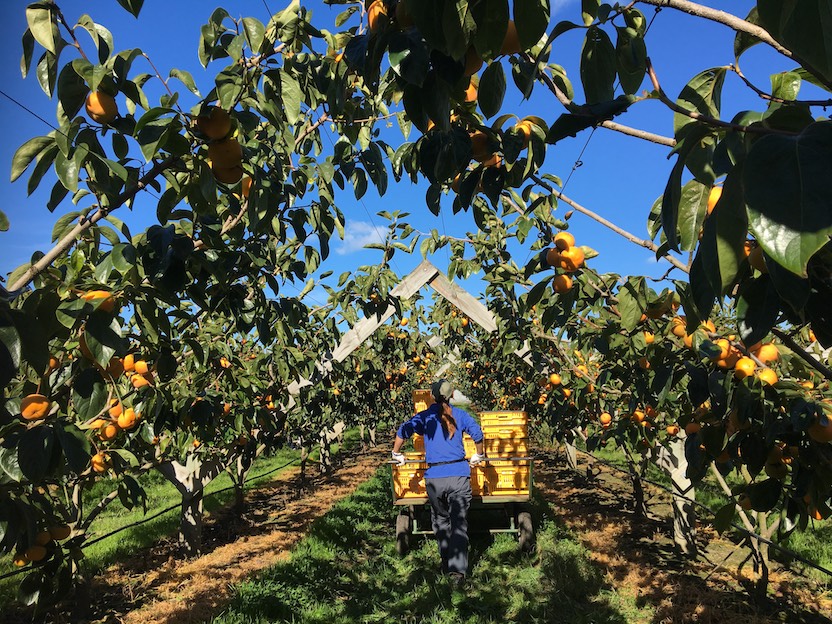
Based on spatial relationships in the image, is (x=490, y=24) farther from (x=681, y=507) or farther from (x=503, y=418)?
(x=503, y=418)

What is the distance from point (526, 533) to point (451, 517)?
3.52 feet

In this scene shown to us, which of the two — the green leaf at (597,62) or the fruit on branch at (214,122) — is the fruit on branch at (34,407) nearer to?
the fruit on branch at (214,122)

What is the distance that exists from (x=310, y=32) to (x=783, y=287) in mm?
1571

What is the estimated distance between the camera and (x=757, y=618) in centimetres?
388

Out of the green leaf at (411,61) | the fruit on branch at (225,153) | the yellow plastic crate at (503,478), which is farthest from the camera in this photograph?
the yellow plastic crate at (503,478)

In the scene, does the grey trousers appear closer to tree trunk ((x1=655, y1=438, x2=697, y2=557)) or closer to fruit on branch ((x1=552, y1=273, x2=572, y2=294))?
tree trunk ((x1=655, y1=438, x2=697, y2=557))

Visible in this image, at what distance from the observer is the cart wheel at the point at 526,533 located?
578cm

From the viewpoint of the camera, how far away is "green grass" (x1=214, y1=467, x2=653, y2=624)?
169 inches

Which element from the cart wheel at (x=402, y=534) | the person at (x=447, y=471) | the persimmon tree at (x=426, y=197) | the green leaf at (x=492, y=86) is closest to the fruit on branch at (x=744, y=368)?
the persimmon tree at (x=426, y=197)

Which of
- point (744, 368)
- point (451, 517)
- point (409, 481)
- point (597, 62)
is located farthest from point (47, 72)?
point (409, 481)

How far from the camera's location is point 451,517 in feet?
17.3

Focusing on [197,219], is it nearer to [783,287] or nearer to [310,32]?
[310,32]

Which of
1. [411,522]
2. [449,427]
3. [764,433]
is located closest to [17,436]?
[764,433]

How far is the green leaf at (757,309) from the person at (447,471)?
472cm
